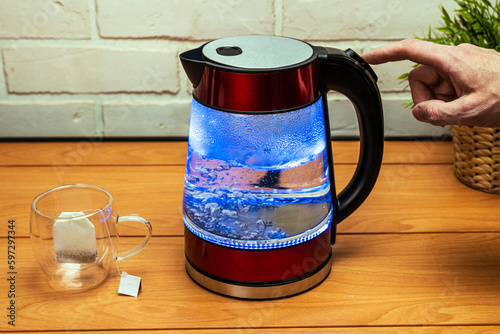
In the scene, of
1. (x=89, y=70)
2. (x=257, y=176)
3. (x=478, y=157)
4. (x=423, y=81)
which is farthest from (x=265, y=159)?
(x=89, y=70)

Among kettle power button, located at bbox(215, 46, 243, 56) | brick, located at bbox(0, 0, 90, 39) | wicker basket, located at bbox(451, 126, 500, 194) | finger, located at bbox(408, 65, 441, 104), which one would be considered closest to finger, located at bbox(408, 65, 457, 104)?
finger, located at bbox(408, 65, 441, 104)

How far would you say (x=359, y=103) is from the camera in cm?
58

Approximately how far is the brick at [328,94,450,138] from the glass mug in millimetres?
433

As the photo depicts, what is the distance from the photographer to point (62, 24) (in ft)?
2.86

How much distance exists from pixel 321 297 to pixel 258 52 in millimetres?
261

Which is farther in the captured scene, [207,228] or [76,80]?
[76,80]

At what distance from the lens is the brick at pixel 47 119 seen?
0.92m

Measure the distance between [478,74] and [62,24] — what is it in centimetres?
61

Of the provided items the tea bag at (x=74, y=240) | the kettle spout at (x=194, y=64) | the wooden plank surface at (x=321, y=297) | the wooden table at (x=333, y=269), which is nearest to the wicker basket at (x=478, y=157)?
the wooden table at (x=333, y=269)

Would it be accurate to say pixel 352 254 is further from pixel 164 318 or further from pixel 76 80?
pixel 76 80

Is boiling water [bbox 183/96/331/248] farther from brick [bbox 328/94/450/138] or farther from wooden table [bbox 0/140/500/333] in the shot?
brick [bbox 328/94/450/138]

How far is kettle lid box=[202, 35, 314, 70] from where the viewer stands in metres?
0.53

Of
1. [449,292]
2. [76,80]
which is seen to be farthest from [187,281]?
[76,80]

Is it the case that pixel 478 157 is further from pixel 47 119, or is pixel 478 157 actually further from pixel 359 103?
pixel 47 119
